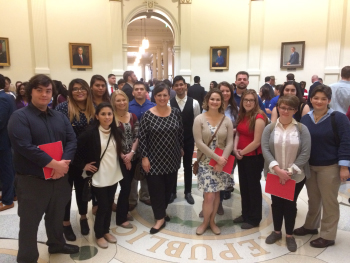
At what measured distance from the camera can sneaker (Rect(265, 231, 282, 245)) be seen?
3218mm

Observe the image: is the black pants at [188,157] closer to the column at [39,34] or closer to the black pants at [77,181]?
the black pants at [77,181]

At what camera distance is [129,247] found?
10.4 ft

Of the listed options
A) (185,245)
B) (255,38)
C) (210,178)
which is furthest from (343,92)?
(255,38)

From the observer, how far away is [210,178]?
338cm

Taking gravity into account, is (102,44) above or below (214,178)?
above

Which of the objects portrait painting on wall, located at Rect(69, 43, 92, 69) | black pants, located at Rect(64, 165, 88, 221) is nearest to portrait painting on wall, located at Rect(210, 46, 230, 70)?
portrait painting on wall, located at Rect(69, 43, 92, 69)

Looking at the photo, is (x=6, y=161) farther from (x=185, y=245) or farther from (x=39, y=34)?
(x=39, y=34)

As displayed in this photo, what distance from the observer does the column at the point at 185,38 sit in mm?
11487

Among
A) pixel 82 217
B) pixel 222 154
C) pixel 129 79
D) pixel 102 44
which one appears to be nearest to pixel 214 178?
pixel 222 154

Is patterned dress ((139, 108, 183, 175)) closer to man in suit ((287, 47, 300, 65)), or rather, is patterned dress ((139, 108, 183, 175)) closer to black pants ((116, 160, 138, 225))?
black pants ((116, 160, 138, 225))

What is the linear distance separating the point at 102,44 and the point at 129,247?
9.69m

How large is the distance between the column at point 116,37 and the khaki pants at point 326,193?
9545 millimetres

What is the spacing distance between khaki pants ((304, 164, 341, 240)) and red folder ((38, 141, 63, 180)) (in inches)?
105

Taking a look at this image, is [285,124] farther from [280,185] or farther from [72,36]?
[72,36]
